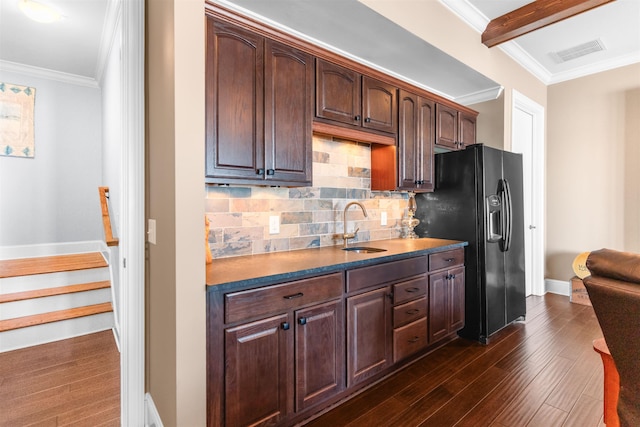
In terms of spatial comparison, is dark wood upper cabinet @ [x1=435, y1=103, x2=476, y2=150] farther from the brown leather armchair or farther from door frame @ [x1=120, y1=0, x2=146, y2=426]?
door frame @ [x1=120, y1=0, x2=146, y2=426]

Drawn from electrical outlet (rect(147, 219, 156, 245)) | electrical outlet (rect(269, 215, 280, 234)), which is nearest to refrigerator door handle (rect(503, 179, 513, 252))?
electrical outlet (rect(269, 215, 280, 234))

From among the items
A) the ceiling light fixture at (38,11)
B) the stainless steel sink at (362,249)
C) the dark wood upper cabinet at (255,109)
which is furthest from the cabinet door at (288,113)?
the ceiling light fixture at (38,11)

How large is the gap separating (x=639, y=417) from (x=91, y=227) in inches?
224

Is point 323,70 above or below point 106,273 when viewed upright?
above

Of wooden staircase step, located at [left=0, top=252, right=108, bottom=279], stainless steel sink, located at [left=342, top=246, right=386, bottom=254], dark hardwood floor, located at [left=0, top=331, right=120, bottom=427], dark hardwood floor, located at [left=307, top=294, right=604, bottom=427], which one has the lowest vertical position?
dark hardwood floor, located at [left=0, top=331, right=120, bottom=427]

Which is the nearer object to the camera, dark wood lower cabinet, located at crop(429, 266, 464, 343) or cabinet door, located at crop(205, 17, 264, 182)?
cabinet door, located at crop(205, 17, 264, 182)

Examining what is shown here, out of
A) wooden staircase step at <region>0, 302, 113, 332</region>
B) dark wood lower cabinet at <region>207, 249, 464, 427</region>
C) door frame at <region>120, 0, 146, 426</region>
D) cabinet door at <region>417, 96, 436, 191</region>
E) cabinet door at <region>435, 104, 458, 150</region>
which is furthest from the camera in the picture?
cabinet door at <region>435, 104, 458, 150</region>

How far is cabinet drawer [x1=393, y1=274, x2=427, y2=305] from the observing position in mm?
2305

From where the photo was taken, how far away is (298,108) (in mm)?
2094

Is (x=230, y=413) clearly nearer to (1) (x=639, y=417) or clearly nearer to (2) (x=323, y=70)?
(1) (x=639, y=417)

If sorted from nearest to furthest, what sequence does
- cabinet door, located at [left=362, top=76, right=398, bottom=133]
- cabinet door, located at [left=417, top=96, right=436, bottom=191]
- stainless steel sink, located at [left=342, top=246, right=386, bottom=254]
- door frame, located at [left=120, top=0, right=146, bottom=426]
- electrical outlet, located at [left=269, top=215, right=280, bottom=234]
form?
door frame, located at [left=120, top=0, right=146, bottom=426], electrical outlet, located at [left=269, top=215, right=280, bottom=234], cabinet door, located at [left=362, top=76, right=398, bottom=133], stainless steel sink, located at [left=342, top=246, right=386, bottom=254], cabinet door, located at [left=417, top=96, right=436, bottom=191]

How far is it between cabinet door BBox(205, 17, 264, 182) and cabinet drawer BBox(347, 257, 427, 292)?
885mm

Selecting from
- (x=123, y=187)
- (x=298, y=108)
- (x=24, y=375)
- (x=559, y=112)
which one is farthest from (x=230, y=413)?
(x=559, y=112)

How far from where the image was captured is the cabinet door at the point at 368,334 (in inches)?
78.5
